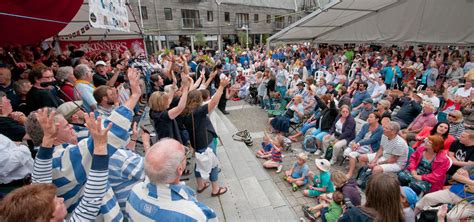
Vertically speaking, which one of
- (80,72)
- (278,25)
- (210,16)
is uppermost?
(210,16)

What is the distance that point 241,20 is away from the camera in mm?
32656

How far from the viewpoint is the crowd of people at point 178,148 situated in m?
1.43

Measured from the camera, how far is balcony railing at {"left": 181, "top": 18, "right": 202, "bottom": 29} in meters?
28.7

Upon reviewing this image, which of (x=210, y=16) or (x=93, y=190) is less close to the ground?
(x=210, y=16)

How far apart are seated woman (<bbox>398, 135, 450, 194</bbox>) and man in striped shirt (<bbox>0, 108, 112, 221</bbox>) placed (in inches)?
163

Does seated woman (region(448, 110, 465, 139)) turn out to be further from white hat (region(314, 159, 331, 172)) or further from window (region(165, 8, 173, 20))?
window (region(165, 8, 173, 20))

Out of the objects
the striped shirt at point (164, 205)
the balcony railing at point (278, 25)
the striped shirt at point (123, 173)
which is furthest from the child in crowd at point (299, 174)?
the balcony railing at point (278, 25)

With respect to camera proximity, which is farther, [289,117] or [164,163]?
[289,117]

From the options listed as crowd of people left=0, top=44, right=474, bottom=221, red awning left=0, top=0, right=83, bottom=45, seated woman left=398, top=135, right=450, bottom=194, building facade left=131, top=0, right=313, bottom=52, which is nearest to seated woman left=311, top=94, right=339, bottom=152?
crowd of people left=0, top=44, right=474, bottom=221

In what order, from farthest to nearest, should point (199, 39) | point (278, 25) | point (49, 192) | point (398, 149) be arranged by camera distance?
point (278, 25)
point (199, 39)
point (398, 149)
point (49, 192)

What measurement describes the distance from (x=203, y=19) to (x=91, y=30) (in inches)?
855

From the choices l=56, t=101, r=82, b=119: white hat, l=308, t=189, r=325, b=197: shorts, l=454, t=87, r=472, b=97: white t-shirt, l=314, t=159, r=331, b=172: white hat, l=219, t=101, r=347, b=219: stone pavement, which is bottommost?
l=219, t=101, r=347, b=219: stone pavement

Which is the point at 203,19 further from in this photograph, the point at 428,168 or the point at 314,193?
the point at 428,168

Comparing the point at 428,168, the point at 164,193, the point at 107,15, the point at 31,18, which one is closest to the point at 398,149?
the point at 428,168
